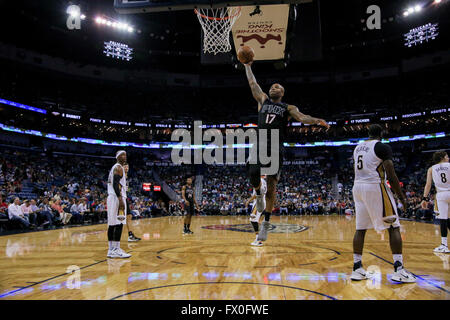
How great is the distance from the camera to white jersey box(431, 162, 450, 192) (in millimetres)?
6453

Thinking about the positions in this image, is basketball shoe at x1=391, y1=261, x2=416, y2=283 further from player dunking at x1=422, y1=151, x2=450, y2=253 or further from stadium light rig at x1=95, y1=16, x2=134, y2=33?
stadium light rig at x1=95, y1=16, x2=134, y2=33

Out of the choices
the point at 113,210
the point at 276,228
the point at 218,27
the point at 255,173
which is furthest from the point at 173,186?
the point at 255,173

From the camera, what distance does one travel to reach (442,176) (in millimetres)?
6496

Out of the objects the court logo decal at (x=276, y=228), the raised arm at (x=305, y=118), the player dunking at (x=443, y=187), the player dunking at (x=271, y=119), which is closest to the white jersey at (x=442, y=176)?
the player dunking at (x=443, y=187)

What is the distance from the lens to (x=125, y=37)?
27.1m

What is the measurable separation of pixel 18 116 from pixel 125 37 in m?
10.7

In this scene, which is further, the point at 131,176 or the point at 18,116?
the point at 131,176

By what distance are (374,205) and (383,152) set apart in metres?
0.71

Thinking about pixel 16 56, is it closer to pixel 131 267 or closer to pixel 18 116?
pixel 18 116

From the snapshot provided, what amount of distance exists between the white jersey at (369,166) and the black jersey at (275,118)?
1.17 m

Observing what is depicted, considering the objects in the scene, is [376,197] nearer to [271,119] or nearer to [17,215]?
[271,119]

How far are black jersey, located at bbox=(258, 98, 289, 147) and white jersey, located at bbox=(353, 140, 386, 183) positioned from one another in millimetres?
1170

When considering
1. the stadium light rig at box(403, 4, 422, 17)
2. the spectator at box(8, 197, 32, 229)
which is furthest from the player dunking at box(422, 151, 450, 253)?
the stadium light rig at box(403, 4, 422, 17)

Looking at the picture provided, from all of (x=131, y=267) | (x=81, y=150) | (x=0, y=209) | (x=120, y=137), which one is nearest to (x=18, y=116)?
(x=81, y=150)
